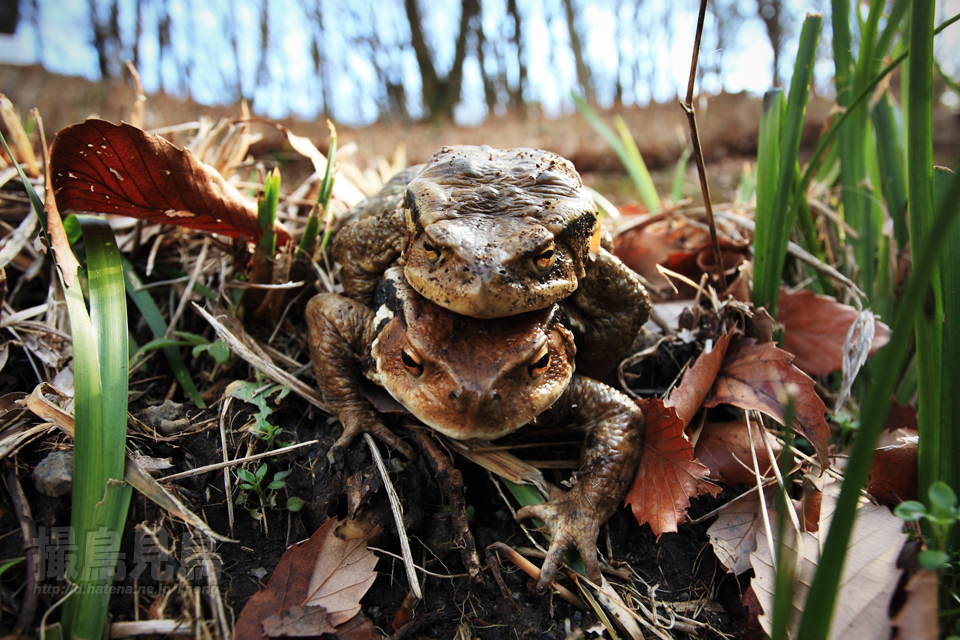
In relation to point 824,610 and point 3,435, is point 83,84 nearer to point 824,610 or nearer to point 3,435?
point 3,435

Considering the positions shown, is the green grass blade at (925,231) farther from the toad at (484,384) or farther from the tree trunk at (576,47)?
the tree trunk at (576,47)

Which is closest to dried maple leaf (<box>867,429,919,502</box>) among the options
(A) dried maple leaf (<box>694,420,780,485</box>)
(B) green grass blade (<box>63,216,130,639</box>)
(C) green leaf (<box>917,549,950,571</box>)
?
(A) dried maple leaf (<box>694,420,780,485</box>)

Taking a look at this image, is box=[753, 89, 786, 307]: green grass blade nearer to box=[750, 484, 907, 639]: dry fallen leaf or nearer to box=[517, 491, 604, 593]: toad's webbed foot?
box=[750, 484, 907, 639]: dry fallen leaf

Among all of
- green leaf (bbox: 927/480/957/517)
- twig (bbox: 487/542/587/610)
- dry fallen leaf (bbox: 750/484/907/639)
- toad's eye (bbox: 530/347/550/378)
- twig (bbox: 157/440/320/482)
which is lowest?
twig (bbox: 487/542/587/610)

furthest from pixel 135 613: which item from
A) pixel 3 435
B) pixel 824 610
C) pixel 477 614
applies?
pixel 824 610

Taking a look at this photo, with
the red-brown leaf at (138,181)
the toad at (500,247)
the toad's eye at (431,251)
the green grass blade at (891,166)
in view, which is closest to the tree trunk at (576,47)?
the green grass blade at (891,166)
